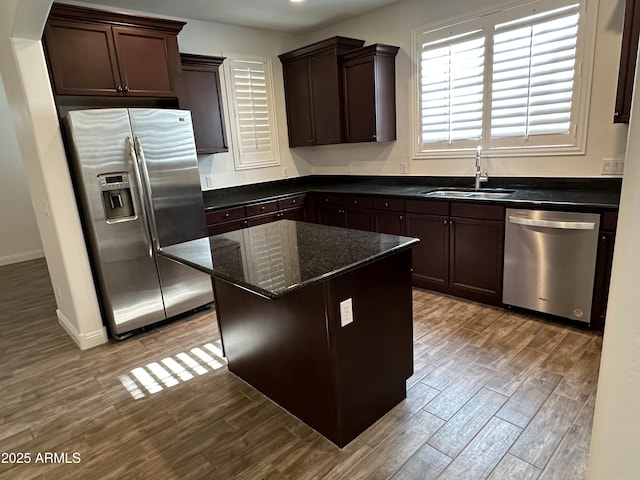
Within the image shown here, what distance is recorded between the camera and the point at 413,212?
12.1 feet

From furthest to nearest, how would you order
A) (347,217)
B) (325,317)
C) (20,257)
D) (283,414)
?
(20,257)
(347,217)
(283,414)
(325,317)

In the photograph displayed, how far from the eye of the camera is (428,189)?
3982mm

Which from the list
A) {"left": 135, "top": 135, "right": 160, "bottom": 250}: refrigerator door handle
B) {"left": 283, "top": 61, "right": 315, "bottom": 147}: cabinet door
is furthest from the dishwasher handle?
{"left": 135, "top": 135, "right": 160, "bottom": 250}: refrigerator door handle

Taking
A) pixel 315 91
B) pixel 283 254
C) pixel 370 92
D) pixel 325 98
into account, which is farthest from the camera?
pixel 315 91

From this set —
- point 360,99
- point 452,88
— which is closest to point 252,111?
point 360,99

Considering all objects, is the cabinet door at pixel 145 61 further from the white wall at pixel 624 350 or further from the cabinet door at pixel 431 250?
the white wall at pixel 624 350

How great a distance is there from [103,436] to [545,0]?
4.29 m

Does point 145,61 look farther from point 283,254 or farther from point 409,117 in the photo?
point 409,117

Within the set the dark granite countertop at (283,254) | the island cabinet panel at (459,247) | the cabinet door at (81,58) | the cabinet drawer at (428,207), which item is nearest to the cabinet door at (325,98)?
the cabinet drawer at (428,207)

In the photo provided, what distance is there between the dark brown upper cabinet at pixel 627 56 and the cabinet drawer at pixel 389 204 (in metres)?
1.73

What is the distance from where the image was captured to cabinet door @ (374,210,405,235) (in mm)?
3814

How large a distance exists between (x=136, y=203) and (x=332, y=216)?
210cm

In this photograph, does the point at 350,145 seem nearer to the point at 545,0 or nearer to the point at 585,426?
the point at 545,0

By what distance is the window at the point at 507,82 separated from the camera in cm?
309
